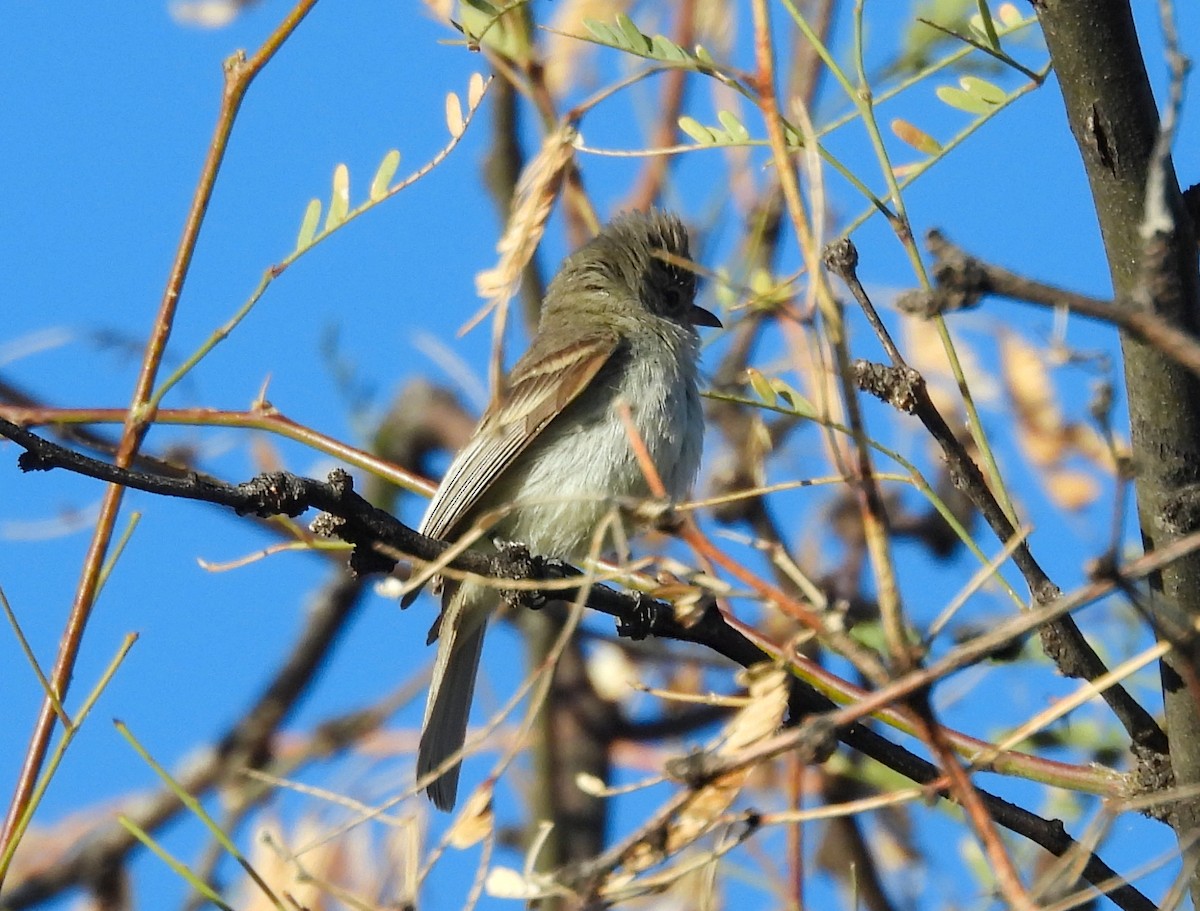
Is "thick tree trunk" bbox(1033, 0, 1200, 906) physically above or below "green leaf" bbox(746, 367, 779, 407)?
below

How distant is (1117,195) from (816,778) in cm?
342

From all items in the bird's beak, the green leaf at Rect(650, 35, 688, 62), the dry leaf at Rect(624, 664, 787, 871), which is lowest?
the dry leaf at Rect(624, 664, 787, 871)

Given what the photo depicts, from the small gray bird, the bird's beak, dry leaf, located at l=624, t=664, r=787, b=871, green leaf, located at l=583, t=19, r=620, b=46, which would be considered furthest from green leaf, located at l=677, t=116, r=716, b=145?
the bird's beak

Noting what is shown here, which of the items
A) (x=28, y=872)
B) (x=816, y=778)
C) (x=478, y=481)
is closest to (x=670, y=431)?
(x=478, y=481)

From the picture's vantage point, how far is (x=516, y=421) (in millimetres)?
4469

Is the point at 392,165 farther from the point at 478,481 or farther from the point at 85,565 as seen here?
the point at 478,481

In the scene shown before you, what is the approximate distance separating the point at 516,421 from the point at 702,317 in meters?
1.30

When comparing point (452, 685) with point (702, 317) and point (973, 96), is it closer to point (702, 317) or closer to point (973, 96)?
point (702, 317)

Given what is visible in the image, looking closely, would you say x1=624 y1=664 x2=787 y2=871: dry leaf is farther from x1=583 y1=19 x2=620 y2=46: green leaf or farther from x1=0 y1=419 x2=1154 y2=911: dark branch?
x1=583 y1=19 x2=620 y2=46: green leaf

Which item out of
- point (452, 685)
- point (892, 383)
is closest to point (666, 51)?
point (892, 383)

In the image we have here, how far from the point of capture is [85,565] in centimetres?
260

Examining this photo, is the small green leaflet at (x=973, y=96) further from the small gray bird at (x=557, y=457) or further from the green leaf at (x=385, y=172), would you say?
the small gray bird at (x=557, y=457)

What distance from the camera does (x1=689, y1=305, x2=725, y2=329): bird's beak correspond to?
552 cm

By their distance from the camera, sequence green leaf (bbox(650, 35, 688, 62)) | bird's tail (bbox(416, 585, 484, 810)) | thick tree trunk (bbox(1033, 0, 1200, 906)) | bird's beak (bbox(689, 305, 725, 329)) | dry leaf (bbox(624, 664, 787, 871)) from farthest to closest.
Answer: bird's beak (bbox(689, 305, 725, 329)) < bird's tail (bbox(416, 585, 484, 810)) < green leaf (bbox(650, 35, 688, 62)) < thick tree trunk (bbox(1033, 0, 1200, 906)) < dry leaf (bbox(624, 664, 787, 871))
